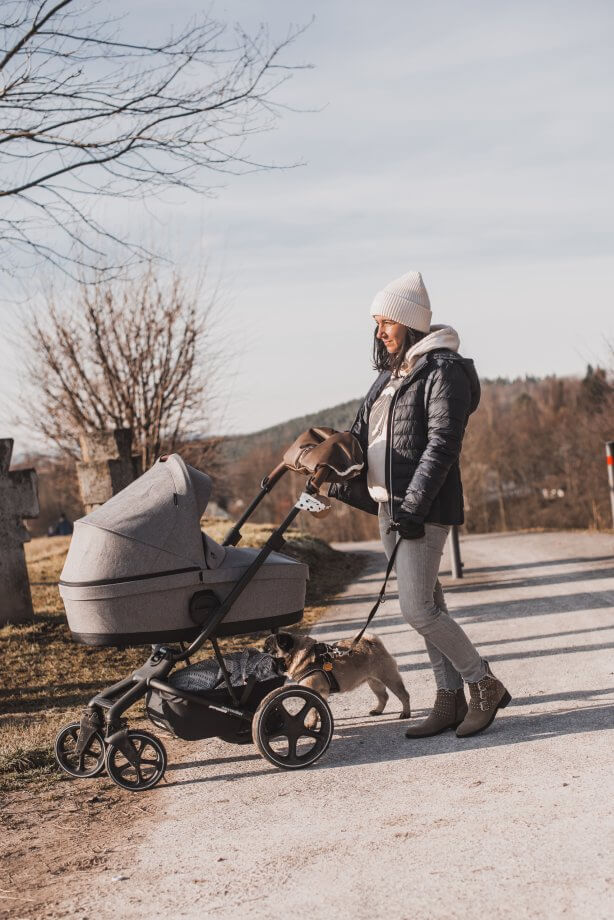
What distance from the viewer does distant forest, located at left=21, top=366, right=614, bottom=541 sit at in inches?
1457

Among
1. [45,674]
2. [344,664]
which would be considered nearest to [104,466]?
[45,674]

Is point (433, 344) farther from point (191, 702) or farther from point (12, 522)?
point (12, 522)

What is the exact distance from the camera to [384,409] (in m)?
5.23

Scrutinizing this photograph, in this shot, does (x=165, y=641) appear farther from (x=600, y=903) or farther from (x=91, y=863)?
(x=600, y=903)

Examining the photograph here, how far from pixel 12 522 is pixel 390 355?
5491 millimetres

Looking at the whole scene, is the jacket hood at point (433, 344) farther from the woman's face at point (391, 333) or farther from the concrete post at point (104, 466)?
the concrete post at point (104, 466)

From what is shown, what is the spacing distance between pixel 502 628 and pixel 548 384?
227 ft

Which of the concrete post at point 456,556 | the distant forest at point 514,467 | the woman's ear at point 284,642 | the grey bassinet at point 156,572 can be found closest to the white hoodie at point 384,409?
the grey bassinet at point 156,572

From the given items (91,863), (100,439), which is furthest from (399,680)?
(100,439)

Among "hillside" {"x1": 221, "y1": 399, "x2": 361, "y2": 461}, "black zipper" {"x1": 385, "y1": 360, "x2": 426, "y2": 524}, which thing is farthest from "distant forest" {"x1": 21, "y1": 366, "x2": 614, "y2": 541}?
"black zipper" {"x1": 385, "y1": 360, "x2": 426, "y2": 524}

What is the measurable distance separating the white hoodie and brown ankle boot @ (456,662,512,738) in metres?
1.08

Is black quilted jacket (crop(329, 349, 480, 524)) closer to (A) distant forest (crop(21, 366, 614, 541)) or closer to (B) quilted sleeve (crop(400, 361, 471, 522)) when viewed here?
(B) quilted sleeve (crop(400, 361, 471, 522))

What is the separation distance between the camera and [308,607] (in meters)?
11.4

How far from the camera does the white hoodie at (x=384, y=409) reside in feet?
16.6
